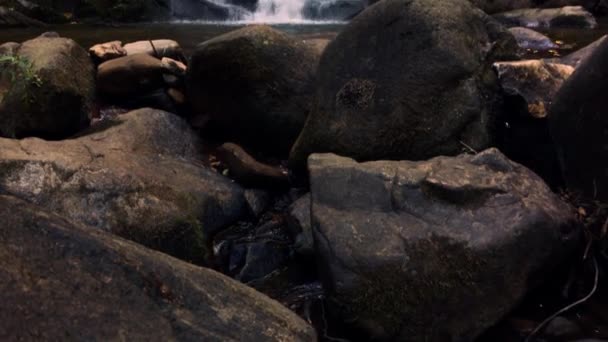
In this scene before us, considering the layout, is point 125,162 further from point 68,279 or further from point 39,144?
point 68,279

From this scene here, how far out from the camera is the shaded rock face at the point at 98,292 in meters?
1.88

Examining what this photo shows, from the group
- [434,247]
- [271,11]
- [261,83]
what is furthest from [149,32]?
[434,247]

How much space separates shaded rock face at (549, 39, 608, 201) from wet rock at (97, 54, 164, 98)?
492 cm

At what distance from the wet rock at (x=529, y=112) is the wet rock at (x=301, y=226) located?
72.6 inches

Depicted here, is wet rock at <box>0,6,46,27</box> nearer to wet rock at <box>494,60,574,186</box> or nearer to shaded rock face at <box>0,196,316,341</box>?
wet rock at <box>494,60,574,186</box>

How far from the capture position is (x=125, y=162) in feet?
16.2

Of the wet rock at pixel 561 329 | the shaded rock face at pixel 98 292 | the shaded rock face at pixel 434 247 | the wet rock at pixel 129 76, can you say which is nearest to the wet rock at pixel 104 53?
the wet rock at pixel 129 76

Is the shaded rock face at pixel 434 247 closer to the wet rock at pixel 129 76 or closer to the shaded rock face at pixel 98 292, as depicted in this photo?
the shaded rock face at pixel 98 292

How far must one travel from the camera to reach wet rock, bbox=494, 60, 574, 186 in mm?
4871

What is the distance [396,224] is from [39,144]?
10.1 ft

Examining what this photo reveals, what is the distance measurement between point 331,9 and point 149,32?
265 inches

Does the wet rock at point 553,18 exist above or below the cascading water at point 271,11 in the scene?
above

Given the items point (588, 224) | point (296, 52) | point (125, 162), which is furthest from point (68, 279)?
point (296, 52)

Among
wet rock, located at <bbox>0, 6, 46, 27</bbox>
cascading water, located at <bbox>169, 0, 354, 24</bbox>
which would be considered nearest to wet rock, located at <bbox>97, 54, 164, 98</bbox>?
cascading water, located at <bbox>169, 0, 354, 24</bbox>
